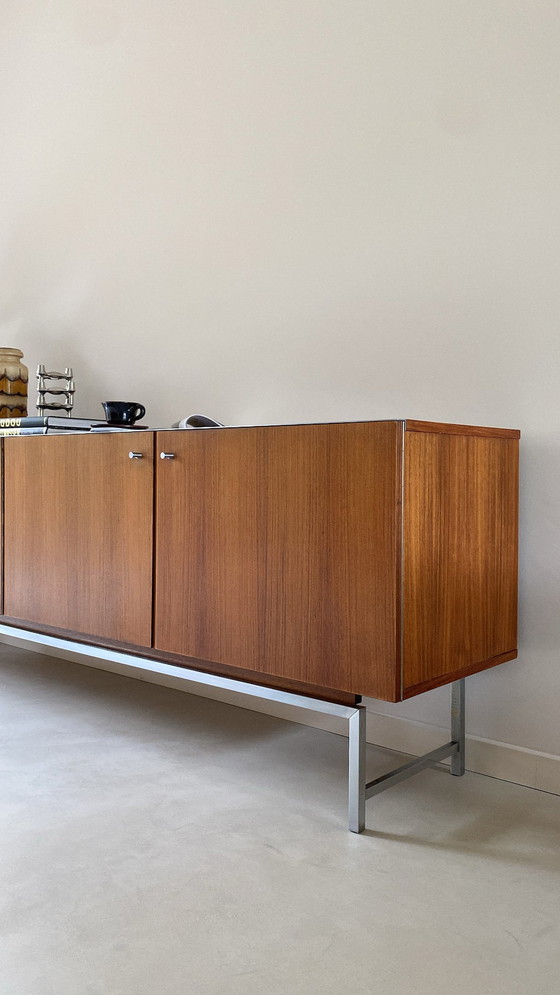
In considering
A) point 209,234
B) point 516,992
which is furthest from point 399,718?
point 209,234

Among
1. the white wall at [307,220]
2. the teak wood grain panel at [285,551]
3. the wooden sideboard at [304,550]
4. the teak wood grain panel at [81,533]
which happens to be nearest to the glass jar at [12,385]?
the white wall at [307,220]

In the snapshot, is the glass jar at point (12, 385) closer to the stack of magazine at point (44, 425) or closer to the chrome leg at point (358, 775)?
the stack of magazine at point (44, 425)

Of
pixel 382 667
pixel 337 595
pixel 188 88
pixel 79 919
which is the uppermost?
pixel 188 88

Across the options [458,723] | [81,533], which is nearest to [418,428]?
[458,723]

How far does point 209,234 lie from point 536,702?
70.9 inches

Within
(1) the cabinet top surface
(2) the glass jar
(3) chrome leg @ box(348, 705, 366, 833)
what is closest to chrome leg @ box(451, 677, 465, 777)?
(3) chrome leg @ box(348, 705, 366, 833)

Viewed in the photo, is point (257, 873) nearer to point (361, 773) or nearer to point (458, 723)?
point (361, 773)

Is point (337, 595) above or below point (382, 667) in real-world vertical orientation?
above

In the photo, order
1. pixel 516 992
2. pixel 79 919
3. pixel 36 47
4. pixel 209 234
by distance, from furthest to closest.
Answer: pixel 36 47
pixel 209 234
pixel 79 919
pixel 516 992

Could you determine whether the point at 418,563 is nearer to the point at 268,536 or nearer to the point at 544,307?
the point at 268,536

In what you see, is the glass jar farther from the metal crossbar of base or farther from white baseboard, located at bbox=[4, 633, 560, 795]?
white baseboard, located at bbox=[4, 633, 560, 795]

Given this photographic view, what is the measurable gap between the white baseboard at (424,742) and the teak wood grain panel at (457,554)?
0.26 m

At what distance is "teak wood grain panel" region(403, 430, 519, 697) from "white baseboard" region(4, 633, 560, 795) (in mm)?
256

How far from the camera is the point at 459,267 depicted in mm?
2053
